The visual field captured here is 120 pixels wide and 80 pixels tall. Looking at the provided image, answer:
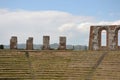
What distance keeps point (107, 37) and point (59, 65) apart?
945 cm

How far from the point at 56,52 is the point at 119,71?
6.08 m

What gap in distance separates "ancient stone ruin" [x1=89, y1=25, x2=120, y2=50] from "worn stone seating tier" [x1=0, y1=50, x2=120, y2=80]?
496 centimetres

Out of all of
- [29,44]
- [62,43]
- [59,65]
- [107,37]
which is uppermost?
[107,37]

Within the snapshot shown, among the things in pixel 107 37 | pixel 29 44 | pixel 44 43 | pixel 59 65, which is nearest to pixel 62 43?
pixel 44 43

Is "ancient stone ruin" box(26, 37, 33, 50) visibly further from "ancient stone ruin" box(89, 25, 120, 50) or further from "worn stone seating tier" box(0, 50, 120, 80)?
"ancient stone ruin" box(89, 25, 120, 50)

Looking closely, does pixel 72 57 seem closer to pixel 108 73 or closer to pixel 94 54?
pixel 94 54

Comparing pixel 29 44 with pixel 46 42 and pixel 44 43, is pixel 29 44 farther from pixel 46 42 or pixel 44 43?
pixel 46 42

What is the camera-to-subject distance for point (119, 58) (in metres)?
28.2

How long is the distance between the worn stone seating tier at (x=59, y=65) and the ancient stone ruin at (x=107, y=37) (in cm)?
496

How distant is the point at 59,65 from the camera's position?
26.9 metres

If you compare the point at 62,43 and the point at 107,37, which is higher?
the point at 107,37

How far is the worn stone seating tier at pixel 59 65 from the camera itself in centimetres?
2505

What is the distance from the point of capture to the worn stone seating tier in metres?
25.0

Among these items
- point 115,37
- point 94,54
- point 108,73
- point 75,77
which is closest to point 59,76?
point 75,77
